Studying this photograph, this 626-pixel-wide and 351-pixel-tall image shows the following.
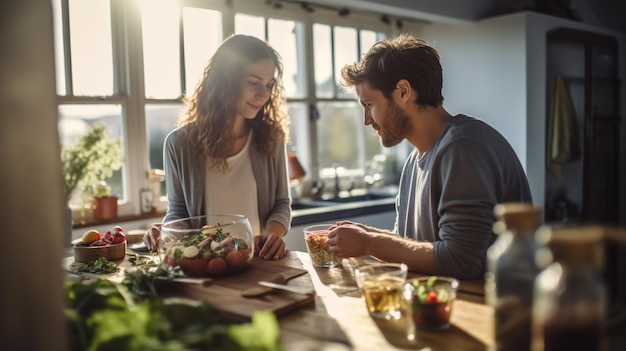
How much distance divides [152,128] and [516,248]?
2.83 m

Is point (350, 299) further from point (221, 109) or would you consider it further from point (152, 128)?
point (152, 128)

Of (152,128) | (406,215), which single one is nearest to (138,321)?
(406,215)

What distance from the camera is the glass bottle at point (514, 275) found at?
726 mm

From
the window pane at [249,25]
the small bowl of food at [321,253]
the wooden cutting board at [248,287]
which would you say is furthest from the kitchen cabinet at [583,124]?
the wooden cutting board at [248,287]

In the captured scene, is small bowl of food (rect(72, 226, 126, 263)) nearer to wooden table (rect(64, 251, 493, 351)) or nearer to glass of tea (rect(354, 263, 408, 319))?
wooden table (rect(64, 251, 493, 351))

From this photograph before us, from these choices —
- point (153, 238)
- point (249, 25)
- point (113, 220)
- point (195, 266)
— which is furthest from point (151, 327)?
point (249, 25)

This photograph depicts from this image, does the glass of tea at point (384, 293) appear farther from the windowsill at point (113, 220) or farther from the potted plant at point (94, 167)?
the windowsill at point (113, 220)

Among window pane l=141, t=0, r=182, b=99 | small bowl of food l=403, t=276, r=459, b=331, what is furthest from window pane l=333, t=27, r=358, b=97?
small bowl of food l=403, t=276, r=459, b=331

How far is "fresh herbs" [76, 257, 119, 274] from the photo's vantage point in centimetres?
166

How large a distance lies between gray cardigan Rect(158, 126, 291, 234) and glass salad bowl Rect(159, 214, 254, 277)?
497mm

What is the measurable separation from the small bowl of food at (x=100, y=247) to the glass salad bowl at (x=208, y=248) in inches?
13.4

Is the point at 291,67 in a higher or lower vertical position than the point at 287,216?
higher

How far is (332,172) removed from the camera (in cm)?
429

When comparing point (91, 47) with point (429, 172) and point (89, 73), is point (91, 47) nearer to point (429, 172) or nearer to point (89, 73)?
point (89, 73)
